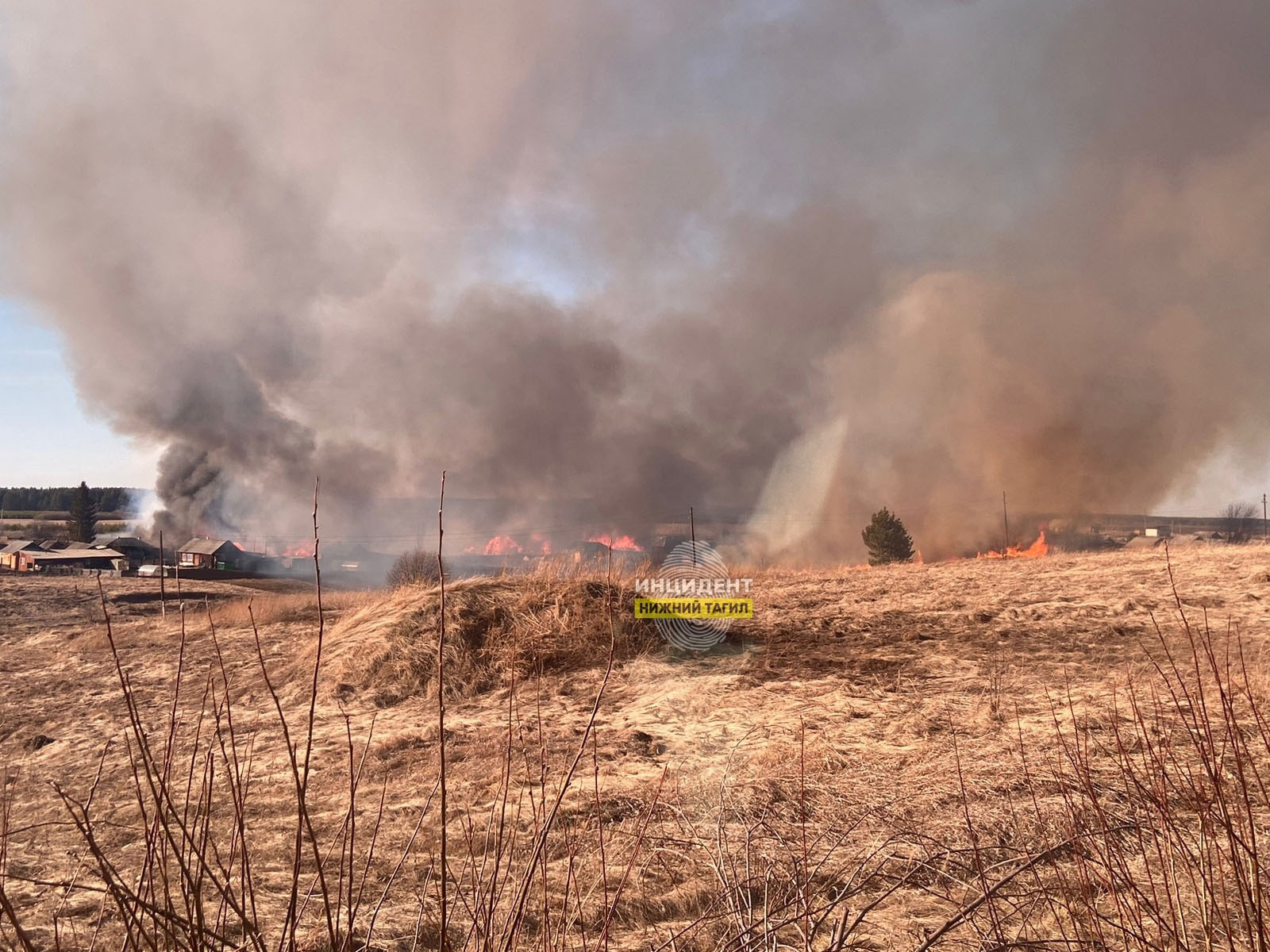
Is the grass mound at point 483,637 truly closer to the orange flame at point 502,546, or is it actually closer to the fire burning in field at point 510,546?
the fire burning in field at point 510,546

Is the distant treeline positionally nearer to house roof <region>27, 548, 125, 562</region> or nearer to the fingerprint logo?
house roof <region>27, 548, 125, 562</region>

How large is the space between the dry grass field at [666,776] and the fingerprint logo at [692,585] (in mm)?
408

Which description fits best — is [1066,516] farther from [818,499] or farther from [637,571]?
[637,571]

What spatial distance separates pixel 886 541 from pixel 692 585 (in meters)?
29.4

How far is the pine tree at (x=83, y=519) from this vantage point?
58156mm

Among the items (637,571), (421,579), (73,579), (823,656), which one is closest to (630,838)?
(823,656)

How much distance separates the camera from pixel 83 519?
5825cm

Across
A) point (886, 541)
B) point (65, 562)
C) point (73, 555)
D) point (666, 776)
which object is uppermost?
point (886, 541)

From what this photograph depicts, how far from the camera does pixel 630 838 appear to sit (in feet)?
15.3

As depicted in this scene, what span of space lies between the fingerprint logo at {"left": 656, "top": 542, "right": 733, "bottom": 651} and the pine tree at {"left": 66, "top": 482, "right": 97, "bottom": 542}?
59.5 meters

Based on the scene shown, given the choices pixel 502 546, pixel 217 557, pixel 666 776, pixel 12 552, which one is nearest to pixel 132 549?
pixel 217 557

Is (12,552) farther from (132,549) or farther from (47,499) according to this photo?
(47,499)

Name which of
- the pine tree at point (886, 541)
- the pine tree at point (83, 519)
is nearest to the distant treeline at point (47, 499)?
the pine tree at point (83, 519)

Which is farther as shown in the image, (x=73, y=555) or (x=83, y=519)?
(x=83, y=519)
